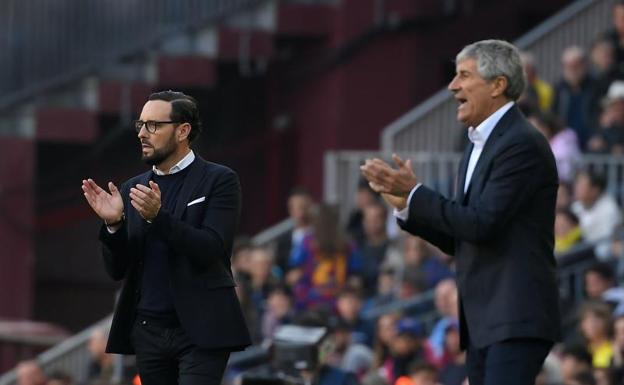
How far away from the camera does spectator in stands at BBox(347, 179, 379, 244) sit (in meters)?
15.4

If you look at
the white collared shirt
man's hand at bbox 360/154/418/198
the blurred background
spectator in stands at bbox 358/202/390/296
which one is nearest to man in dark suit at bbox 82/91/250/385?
man's hand at bbox 360/154/418/198

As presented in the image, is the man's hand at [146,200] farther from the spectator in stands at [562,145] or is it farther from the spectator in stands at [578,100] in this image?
the spectator in stands at [578,100]

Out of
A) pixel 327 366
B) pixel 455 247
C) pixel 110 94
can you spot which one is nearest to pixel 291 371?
pixel 327 366

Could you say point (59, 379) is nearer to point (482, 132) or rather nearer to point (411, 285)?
point (411, 285)

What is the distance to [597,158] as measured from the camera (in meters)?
14.3

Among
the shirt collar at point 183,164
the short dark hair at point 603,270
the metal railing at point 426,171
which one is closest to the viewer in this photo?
the shirt collar at point 183,164

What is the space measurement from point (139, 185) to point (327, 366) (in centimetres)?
389

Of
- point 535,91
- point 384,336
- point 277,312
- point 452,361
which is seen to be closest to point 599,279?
point 452,361

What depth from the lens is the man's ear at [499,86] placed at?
24.6 ft

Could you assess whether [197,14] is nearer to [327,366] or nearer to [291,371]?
[327,366]

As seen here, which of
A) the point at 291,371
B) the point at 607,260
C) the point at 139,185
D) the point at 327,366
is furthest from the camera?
the point at 607,260

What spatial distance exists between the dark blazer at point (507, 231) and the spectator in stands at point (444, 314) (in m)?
5.31

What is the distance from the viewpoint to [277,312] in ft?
45.5

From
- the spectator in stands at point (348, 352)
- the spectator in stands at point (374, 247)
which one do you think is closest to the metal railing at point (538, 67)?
the spectator in stands at point (374, 247)
